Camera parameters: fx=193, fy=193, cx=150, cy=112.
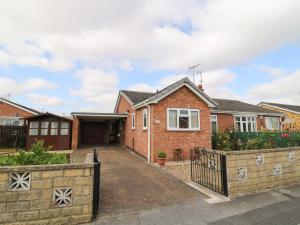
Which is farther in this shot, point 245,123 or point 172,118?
point 245,123

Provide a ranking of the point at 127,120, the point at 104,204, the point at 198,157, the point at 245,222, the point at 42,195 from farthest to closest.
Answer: the point at 127,120 < the point at 198,157 < the point at 104,204 < the point at 245,222 < the point at 42,195

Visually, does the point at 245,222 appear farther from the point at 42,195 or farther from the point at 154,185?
the point at 42,195

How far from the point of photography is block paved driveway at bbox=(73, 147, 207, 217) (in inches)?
197

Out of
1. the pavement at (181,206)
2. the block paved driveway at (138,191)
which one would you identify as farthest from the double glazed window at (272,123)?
the block paved driveway at (138,191)

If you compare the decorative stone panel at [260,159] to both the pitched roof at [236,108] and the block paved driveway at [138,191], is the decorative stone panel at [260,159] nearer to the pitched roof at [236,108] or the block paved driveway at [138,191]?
the block paved driveway at [138,191]

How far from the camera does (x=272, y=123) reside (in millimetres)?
21109

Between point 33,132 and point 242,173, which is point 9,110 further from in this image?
point 242,173

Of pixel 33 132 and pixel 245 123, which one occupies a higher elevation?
pixel 245 123

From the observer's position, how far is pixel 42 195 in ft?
13.0

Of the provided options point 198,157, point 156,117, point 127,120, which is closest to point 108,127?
point 127,120

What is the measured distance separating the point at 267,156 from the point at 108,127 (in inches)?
700

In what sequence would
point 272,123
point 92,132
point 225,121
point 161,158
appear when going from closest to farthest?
point 161,158 → point 225,121 → point 272,123 → point 92,132

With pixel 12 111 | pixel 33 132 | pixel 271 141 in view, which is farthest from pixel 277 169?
pixel 12 111

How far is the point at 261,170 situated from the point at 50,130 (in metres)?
14.5
